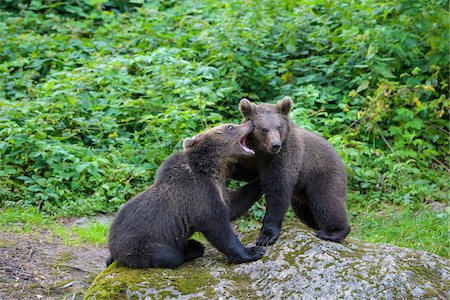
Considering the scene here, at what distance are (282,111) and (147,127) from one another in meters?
3.56

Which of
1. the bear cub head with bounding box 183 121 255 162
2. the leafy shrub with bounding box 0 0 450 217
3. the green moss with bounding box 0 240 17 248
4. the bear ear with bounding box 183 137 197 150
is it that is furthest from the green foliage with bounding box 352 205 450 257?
the green moss with bounding box 0 240 17 248

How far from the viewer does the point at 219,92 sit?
35.6 ft

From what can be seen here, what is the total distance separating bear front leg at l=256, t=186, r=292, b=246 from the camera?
6492 mm

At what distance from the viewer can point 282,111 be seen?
7.34 meters

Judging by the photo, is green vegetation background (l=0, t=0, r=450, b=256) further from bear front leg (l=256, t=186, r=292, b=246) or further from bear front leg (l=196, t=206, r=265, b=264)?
bear front leg (l=196, t=206, r=265, b=264)

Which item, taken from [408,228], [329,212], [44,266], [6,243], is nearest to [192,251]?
[329,212]

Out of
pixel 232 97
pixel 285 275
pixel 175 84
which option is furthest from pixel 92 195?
pixel 285 275

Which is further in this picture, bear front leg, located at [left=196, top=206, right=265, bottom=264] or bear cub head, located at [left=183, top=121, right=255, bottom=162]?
bear cub head, located at [left=183, top=121, right=255, bottom=162]

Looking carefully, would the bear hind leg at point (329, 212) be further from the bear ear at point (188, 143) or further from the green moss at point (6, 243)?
the green moss at point (6, 243)

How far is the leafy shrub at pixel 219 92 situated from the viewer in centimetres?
1001

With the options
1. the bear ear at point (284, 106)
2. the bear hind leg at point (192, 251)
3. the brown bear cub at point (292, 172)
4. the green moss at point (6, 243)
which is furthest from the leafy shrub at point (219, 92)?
the bear hind leg at point (192, 251)

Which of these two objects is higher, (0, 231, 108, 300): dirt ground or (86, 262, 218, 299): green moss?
(86, 262, 218, 299): green moss

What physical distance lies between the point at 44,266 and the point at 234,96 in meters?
4.74

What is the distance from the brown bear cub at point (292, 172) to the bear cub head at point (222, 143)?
231mm
